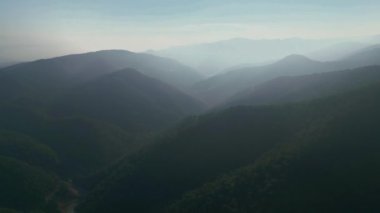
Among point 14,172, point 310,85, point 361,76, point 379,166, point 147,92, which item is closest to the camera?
point 379,166

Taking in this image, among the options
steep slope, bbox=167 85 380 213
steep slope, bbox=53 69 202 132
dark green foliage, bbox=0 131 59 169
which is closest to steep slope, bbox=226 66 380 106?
steep slope, bbox=53 69 202 132

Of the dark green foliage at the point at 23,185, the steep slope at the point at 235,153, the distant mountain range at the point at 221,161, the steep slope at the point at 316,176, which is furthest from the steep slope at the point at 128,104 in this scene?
the steep slope at the point at 316,176

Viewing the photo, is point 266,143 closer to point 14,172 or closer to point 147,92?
point 14,172

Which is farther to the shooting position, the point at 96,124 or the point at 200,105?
the point at 200,105

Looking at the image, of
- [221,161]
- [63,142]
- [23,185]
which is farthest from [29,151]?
[221,161]

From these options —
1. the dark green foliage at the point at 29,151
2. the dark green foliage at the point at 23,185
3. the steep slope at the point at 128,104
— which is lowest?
the dark green foliage at the point at 23,185

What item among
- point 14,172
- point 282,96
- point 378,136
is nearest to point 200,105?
point 282,96

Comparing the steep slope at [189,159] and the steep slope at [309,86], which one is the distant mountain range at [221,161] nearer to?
the steep slope at [189,159]
